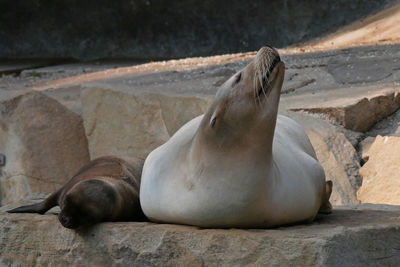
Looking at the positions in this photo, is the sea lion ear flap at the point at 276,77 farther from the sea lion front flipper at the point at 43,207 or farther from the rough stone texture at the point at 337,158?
the rough stone texture at the point at 337,158

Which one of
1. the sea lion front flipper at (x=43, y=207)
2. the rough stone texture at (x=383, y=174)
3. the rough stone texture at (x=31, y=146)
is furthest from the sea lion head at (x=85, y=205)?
the rough stone texture at (x=31, y=146)

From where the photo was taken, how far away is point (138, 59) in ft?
40.9

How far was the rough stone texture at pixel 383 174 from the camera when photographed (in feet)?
15.7

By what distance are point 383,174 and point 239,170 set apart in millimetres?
2232

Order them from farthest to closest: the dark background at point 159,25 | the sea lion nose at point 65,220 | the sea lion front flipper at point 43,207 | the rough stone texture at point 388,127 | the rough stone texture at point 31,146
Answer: the dark background at point 159,25, the rough stone texture at point 31,146, the rough stone texture at point 388,127, the sea lion front flipper at point 43,207, the sea lion nose at point 65,220

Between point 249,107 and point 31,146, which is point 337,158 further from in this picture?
point 31,146

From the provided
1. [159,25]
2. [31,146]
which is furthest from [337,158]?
[159,25]

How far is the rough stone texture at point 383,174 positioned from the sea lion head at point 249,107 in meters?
2.07

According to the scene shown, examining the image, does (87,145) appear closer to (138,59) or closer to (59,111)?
(59,111)

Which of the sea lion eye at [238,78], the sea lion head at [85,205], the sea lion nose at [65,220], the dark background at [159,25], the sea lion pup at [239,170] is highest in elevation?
the sea lion eye at [238,78]

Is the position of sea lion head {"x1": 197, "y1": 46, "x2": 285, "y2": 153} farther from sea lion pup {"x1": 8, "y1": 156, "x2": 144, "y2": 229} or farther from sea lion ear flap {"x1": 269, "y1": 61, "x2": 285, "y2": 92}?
sea lion pup {"x1": 8, "y1": 156, "x2": 144, "y2": 229}

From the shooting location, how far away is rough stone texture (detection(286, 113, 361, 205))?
192 inches

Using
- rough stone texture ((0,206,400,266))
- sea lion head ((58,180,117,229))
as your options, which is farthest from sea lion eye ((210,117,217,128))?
sea lion head ((58,180,117,229))

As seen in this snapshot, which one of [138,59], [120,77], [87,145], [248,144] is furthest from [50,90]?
[248,144]
